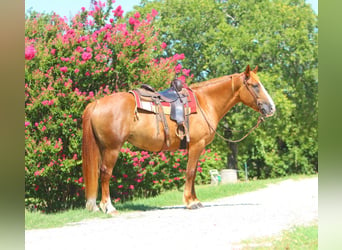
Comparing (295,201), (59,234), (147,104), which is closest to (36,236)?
(59,234)

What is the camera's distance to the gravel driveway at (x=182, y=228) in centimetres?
502

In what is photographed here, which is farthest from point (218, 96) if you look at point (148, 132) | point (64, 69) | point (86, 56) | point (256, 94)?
point (64, 69)

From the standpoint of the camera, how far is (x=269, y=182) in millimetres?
10992

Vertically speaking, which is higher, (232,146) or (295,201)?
(232,146)

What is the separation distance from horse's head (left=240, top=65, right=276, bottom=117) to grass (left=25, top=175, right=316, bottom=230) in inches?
A: 92.4

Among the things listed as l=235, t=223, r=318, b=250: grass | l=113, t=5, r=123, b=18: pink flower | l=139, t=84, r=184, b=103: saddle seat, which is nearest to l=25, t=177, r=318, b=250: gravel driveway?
l=235, t=223, r=318, b=250: grass

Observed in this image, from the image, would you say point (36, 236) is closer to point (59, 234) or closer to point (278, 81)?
point (59, 234)

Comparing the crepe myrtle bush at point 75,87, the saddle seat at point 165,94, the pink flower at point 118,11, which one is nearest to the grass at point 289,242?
the saddle seat at point 165,94

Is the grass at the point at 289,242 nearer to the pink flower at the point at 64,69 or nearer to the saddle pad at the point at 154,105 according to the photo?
the saddle pad at the point at 154,105

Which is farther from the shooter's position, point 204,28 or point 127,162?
point 204,28

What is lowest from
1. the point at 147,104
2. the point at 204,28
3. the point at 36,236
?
the point at 36,236

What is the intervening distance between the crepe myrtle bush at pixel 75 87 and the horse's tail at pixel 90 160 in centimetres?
147

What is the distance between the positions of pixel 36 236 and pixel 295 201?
445 centimetres
